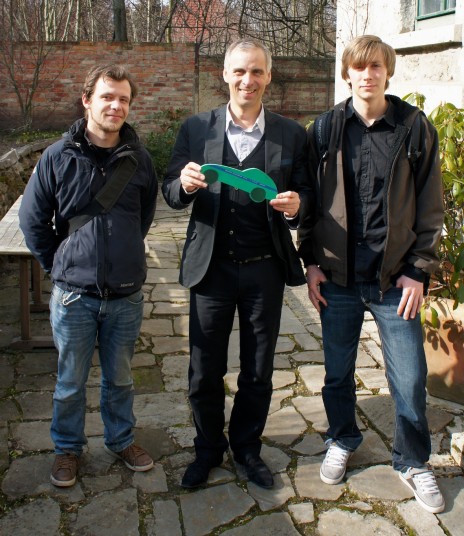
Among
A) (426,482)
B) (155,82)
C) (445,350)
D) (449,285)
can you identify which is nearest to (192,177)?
(426,482)

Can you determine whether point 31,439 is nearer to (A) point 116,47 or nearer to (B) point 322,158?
(B) point 322,158

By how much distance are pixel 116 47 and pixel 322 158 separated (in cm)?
1000

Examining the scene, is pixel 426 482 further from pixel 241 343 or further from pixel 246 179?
pixel 246 179

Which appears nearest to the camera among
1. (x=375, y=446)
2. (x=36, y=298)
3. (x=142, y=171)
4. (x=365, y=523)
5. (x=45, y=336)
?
(x=365, y=523)

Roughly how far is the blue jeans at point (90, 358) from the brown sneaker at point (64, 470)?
3 cm

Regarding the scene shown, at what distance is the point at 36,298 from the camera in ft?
18.0

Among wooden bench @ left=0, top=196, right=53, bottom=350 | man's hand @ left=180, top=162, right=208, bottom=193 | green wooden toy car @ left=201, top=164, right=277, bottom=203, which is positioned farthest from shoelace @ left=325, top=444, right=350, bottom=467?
wooden bench @ left=0, top=196, right=53, bottom=350

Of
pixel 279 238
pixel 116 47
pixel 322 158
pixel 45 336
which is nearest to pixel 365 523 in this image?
pixel 279 238

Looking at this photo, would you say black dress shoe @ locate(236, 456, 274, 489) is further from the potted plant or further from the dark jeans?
the potted plant

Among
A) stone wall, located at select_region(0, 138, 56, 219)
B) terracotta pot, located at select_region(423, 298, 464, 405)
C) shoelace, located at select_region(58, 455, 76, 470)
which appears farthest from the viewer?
stone wall, located at select_region(0, 138, 56, 219)

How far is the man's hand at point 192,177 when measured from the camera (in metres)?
2.55

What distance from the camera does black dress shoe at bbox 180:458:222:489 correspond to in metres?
3.00

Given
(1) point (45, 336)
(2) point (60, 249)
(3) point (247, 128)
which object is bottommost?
(1) point (45, 336)

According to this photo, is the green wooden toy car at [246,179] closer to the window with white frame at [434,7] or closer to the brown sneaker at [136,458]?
the brown sneaker at [136,458]
